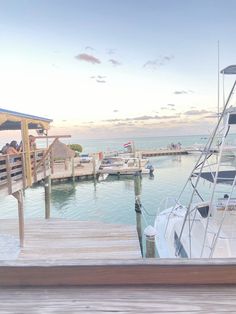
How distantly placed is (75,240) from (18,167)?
2.97m

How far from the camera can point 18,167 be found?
390 inches

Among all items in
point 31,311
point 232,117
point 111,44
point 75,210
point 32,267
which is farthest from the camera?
point 75,210

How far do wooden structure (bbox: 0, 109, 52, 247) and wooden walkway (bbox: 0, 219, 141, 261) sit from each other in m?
0.76

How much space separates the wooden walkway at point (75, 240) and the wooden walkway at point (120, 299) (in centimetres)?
646

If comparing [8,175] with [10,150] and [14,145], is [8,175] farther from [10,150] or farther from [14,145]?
[14,145]

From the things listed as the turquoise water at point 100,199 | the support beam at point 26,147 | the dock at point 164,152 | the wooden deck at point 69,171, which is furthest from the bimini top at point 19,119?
the dock at point 164,152

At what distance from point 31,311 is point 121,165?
31.8 metres

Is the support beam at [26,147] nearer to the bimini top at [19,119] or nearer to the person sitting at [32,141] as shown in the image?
the bimini top at [19,119]

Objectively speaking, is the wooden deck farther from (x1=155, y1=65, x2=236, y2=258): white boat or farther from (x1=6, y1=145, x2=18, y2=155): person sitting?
(x1=155, y1=65, x2=236, y2=258): white boat

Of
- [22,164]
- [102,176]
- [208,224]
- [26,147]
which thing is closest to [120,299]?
[208,224]

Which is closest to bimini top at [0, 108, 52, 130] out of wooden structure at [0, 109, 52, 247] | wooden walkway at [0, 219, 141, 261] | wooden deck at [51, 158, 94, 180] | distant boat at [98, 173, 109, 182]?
wooden structure at [0, 109, 52, 247]

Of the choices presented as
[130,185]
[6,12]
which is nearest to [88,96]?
[130,185]

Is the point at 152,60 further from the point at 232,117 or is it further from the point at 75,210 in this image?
the point at 232,117

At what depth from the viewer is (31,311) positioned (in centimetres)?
158
